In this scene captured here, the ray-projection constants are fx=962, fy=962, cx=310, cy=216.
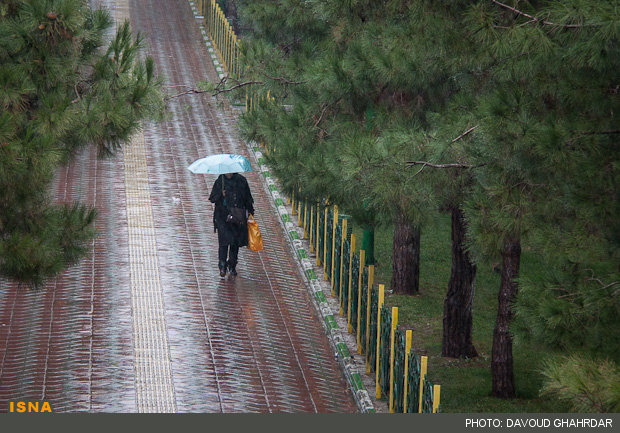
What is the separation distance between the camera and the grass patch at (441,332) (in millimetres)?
9594

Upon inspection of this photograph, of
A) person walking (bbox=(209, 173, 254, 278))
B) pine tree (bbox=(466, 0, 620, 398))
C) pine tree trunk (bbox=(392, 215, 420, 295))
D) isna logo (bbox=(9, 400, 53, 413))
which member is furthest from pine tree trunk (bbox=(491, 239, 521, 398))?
isna logo (bbox=(9, 400, 53, 413))

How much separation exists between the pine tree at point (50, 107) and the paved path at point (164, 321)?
2.08 m

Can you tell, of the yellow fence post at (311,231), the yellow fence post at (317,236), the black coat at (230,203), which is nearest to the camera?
the black coat at (230,203)

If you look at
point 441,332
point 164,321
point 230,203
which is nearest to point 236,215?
point 230,203

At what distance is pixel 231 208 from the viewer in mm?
11711

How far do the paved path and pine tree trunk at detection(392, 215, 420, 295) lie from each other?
1.32 m

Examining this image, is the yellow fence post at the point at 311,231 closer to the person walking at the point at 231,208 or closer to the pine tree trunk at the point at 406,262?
the pine tree trunk at the point at 406,262

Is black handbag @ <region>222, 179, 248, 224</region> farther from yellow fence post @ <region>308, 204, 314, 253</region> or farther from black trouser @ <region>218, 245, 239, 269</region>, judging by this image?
yellow fence post @ <region>308, 204, 314, 253</region>

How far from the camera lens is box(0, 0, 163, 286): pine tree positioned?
680 centimetres

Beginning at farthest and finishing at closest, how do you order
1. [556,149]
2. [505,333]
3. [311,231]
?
[311,231] → [505,333] → [556,149]

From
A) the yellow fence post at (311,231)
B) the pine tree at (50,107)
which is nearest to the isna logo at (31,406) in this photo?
the pine tree at (50,107)

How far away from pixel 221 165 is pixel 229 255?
45.7 inches

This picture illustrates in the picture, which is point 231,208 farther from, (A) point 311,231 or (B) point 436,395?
(B) point 436,395

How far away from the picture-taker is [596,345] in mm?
6020
